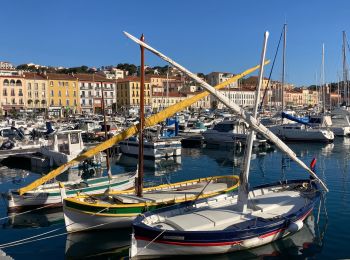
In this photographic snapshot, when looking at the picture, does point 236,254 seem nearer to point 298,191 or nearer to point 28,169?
Answer: point 298,191

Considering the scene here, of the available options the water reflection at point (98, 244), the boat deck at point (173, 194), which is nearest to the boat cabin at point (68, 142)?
the boat deck at point (173, 194)

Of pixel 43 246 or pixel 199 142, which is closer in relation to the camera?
pixel 43 246

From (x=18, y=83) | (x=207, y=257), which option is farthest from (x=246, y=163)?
(x=18, y=83)

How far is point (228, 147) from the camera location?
48.3 meters

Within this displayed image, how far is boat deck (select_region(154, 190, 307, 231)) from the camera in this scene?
13.8 metres

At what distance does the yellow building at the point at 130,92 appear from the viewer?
123 meters

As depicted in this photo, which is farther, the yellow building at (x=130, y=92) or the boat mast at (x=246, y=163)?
the yellow building at (x=130, y=92)

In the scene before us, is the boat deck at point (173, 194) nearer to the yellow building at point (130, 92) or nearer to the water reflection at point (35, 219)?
the water reflection at point (35, 219)

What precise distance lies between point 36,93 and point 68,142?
2938 inches

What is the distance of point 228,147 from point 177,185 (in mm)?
28720

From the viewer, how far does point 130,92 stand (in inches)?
4820

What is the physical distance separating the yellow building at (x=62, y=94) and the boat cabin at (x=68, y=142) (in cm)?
7133

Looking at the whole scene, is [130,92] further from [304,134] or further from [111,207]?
[111,207]

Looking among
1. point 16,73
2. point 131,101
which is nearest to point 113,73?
point 131,101
